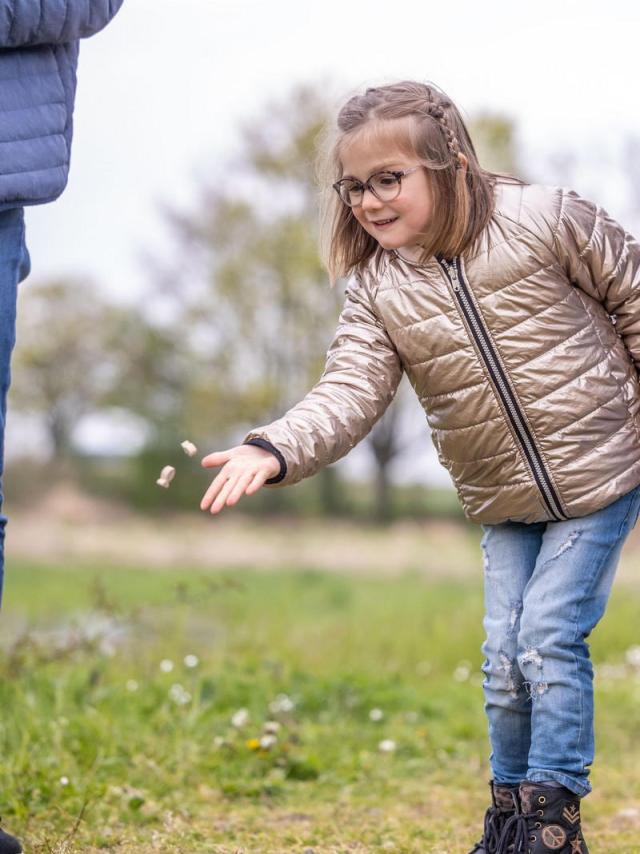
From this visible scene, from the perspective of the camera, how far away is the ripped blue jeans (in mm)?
2543

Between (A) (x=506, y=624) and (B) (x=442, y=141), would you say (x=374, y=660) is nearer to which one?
(A) (x=506, y=624)

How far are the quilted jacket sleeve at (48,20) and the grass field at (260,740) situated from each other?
1.80 metres

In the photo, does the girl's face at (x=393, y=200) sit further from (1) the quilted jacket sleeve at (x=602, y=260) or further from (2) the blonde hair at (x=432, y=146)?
(1) the quilted jacket sleeve at (x=602, y=260)

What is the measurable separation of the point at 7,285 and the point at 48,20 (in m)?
0.54

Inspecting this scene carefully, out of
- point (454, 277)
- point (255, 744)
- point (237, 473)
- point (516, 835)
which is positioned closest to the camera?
point (237, 473)

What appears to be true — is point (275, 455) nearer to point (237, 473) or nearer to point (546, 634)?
point (237, 473)

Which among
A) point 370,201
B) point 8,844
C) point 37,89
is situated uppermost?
point 37,89

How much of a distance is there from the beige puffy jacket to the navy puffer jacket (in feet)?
2.51

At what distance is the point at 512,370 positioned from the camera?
2609 millimetres

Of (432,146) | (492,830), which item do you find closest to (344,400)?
(432,146)

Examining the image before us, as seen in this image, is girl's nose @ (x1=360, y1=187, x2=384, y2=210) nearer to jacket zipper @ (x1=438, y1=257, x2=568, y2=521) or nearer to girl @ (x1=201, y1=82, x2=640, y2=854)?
girl @ (x1=201, y1=82, x2=640, y2=854)

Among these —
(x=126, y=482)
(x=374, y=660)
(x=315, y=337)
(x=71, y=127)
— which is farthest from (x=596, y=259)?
(x=126, y=482)

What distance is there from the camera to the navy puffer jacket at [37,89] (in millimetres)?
2287

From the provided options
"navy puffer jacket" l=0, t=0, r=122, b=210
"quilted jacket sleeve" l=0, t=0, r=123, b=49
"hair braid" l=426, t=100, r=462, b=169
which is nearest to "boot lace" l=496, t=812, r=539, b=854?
"hair braid" l=426, t=100, r=462, b=169
